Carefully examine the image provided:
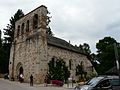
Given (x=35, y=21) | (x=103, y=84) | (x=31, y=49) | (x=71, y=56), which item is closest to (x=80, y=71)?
(x=71, y=56)

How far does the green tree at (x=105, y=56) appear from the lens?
53.1 m

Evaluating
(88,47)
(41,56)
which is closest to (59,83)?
(41,56)

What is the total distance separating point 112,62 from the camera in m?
53.2

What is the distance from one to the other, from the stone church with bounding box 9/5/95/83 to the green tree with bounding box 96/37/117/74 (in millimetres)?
10498

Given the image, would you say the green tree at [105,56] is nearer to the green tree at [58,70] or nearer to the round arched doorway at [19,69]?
the green tree at [58,70]

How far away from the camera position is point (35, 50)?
120 ft

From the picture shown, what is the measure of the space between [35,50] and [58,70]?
4.72 metres

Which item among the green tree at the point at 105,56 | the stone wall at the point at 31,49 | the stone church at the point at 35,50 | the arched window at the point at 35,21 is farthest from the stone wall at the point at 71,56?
the green tree at the point at 105,56

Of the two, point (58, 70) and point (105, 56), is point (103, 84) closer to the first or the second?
point (58, 70)

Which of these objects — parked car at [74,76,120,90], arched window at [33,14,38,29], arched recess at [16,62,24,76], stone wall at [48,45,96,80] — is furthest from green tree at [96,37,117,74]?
parked car at [74,76,120,90]

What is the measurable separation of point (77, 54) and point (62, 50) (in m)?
5.46

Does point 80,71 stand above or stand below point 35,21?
below

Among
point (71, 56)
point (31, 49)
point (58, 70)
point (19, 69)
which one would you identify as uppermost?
point (31, 49)

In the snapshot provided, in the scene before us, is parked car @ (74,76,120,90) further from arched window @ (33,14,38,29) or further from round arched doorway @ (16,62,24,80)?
round arched doorway @ (16,62,24,80)
